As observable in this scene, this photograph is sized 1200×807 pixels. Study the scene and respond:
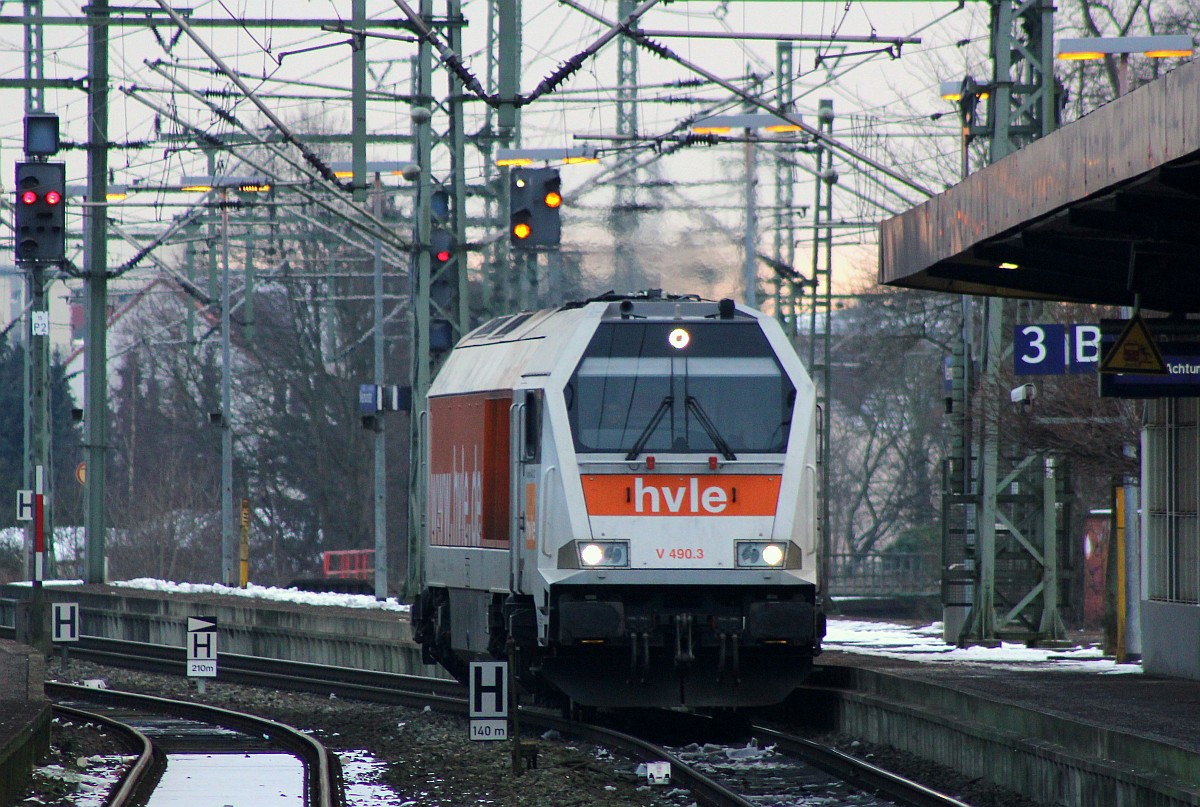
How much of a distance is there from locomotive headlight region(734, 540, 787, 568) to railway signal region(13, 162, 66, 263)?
35.8ft

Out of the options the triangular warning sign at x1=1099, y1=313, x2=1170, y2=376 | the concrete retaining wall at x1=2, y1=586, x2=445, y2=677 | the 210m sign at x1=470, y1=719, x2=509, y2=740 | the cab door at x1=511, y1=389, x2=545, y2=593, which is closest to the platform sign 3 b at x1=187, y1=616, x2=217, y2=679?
the concrete retaining wall at x1=2, y1=586, x2=445, y2=677

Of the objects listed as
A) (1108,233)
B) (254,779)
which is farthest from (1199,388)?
(254,779)

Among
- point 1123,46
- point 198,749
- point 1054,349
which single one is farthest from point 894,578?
point 198,749

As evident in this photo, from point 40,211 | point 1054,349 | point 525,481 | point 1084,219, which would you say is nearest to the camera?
point 1084,219

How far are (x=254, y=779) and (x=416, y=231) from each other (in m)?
13.0

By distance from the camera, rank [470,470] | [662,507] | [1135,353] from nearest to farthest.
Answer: [1135,353] → [662,507] → [470,470]

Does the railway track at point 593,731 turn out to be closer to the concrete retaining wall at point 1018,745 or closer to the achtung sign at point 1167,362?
the concrete retaining wall at point 1018,745

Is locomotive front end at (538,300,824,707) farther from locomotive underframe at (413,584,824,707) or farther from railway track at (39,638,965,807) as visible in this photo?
railway track at (39,638,965,807)

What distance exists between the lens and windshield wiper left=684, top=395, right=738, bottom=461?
15789mm

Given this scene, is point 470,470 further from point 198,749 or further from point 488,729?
point 488,729

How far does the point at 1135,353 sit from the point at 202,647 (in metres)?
11.7

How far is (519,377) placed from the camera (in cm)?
1677

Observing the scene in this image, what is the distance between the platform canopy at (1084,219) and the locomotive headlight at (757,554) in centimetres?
278

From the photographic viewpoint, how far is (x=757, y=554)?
51.6ft
